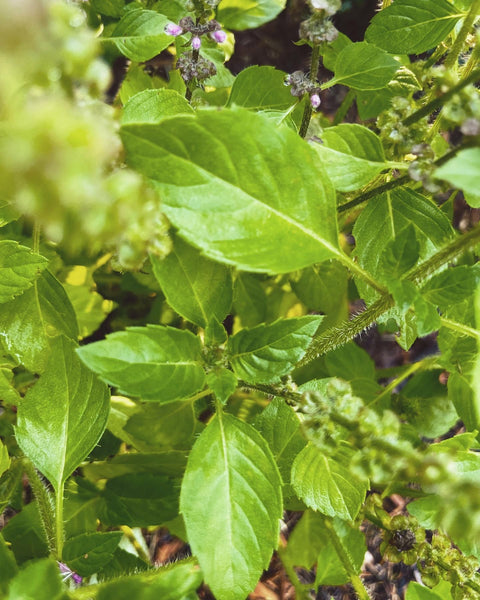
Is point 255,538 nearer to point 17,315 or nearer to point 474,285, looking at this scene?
point 474,285

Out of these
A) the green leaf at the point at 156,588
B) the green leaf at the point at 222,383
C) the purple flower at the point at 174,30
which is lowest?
the green leaf at the point at 156,588

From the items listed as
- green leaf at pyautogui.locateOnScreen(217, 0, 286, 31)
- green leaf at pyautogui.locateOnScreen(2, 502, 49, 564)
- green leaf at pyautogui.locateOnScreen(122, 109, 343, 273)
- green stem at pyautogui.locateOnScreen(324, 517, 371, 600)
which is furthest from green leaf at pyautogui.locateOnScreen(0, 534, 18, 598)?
green leaf at pyautogui.locateOnScreen(217, 0, 286, 31)

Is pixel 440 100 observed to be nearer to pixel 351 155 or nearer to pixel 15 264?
pixel 351 155

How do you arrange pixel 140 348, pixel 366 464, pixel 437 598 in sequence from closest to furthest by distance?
1. pixel 366 464
2. pixel 140 348
3. pixel 437 598

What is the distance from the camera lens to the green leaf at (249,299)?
1664 mm

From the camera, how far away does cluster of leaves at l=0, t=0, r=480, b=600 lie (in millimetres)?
521

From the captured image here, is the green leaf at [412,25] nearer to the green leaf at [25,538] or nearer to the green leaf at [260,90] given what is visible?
the green leaf at [260,90]

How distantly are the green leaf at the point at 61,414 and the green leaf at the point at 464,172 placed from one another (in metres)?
0.72

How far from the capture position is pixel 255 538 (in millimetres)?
942

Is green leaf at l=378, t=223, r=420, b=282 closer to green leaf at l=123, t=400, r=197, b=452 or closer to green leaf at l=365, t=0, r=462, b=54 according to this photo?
green leaf at l=365, t=0, r=462, b=54

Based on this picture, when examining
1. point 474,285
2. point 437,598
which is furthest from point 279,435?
point 474,285

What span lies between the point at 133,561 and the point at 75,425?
466 millimetres

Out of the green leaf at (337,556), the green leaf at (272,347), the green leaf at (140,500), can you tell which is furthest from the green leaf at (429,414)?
the green leaf at (272,347)

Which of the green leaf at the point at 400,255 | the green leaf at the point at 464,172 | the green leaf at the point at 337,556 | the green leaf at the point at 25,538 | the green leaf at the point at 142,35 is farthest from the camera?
the green leaf at the point at 337,556
